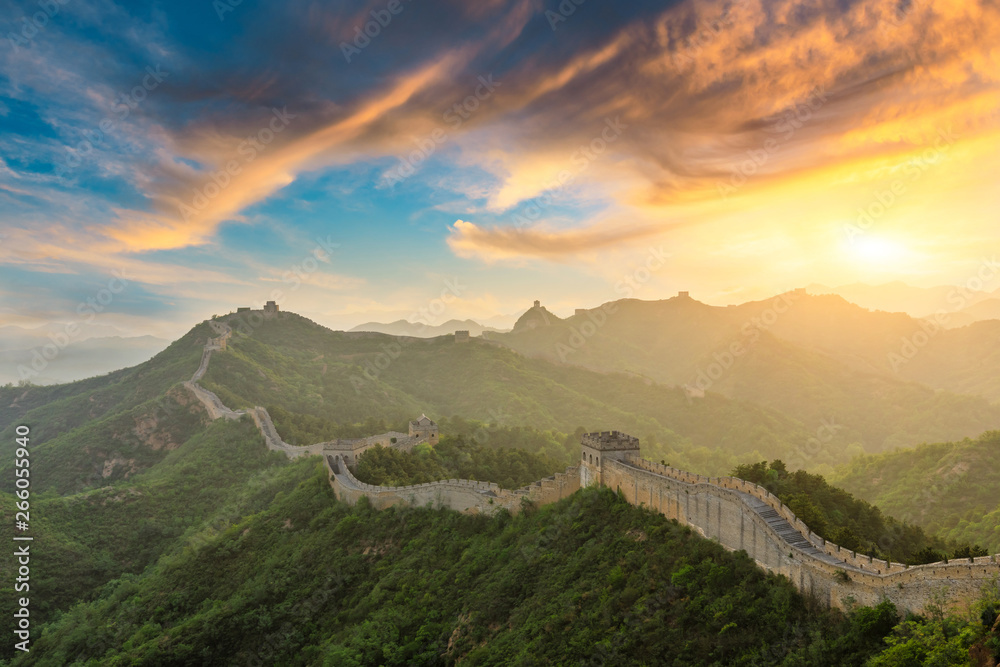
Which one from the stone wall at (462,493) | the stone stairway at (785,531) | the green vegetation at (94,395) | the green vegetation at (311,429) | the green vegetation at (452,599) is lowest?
the green vegetation at (452,599)

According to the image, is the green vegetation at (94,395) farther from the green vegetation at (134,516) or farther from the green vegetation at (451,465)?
the green vegetation at (451,465)

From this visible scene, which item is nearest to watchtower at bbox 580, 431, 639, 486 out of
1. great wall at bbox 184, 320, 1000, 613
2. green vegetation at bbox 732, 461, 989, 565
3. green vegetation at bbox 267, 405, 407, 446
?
great wall at bbox 184, 320, 1000, 613

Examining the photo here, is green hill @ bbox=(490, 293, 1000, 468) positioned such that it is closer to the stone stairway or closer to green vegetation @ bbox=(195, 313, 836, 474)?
green vegetation @ bbox=(195, 313, 836, 474)

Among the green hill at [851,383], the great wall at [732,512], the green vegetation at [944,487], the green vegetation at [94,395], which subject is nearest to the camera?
the great wall at [732,512]

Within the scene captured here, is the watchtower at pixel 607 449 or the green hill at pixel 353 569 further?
the watchtower at pixel 607 449

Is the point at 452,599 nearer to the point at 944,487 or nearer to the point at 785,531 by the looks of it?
the point at 785,531

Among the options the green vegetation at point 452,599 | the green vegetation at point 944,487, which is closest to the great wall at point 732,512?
the green vegetation at point 452,599

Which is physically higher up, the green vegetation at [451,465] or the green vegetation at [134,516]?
the green vegetation at [451,465]
